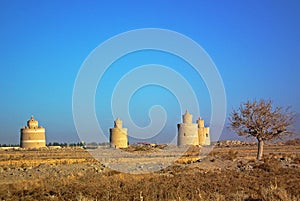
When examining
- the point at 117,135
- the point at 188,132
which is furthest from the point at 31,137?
the point at 188,132

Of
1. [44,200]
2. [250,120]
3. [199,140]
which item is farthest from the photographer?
[199,140]

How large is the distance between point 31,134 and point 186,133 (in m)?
29.9

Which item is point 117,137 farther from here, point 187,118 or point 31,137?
point 31,137

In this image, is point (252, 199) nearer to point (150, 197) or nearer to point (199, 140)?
point (150, 197)

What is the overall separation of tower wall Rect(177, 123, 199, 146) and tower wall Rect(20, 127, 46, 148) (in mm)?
27977

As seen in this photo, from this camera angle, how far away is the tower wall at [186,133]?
64.2 meters

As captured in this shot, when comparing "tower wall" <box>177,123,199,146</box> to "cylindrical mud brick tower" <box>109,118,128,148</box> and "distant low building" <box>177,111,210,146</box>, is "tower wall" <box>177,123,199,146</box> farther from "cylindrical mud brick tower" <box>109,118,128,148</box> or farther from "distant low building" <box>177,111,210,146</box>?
"cylindrical mud brick tower" <box>109,118,128,148</box>

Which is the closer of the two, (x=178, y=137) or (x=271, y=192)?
(x=271, y=192)

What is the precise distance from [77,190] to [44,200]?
1.36 metres

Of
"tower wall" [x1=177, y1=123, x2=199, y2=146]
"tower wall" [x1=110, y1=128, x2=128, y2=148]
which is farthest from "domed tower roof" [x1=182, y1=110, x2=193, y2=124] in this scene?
"tower wall" [x1=110, y1=128, x2=128, y2=148]

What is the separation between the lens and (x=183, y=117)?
62.6 m

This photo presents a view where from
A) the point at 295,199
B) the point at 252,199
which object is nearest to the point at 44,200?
the point at 252,199

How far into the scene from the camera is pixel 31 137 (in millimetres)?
77125

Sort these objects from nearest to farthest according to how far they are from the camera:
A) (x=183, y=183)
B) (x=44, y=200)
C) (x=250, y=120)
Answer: (x=44, y=200)
(x=183, y=183)
(x=250, y=120)
